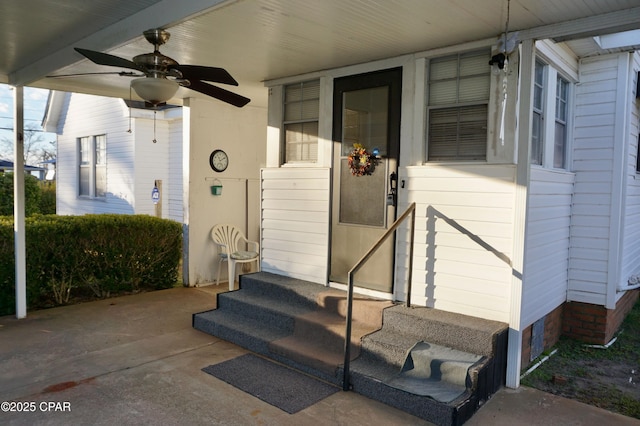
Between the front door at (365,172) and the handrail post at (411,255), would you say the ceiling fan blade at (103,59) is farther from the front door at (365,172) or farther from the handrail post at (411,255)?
the handrail post at (411,255)

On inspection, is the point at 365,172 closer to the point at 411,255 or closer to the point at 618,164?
the point at 411,255

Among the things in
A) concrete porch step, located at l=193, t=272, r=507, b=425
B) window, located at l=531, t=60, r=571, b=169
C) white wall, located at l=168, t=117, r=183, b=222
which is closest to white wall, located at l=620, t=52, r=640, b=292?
window, located at l=531, t=60, r=571, b=169

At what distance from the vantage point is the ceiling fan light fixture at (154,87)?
301cm

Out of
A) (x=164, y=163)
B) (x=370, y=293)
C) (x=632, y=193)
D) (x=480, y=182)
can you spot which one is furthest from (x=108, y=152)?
(x=632, y=193)

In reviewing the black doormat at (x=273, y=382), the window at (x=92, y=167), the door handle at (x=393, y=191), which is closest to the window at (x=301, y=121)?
the door handle at (x=393, y=191)

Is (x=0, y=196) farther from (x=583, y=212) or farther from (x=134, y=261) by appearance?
(x=583, y=212)

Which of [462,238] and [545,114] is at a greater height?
[545,114]

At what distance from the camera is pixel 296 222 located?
5465 mm

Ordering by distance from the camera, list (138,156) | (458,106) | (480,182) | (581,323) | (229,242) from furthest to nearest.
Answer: (138,156) → (229,242) → (581,323) → (458,106) → (480,182)

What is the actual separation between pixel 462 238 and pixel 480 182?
501mm

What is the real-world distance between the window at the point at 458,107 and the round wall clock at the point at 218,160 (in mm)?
3771

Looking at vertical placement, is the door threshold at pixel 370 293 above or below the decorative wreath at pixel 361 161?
below

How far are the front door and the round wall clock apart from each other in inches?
105

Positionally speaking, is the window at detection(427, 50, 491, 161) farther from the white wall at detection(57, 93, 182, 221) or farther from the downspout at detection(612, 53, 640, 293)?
the white wall at detection(57, 93, 182, 221)
